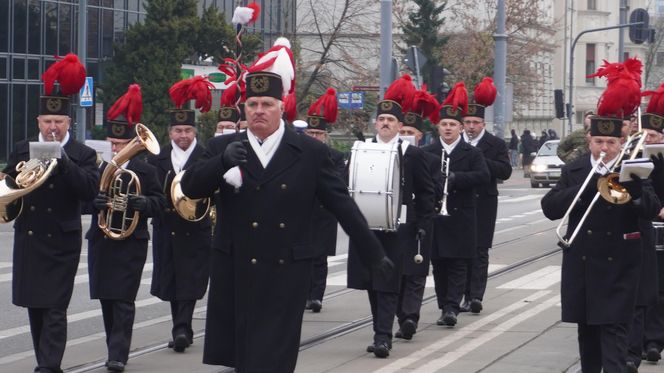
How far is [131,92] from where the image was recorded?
1087 cm

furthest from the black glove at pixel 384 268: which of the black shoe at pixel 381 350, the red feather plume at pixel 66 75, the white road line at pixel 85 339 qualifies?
the white road line at pixel 85 339

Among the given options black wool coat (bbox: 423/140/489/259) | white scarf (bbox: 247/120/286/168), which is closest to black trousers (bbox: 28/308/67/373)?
white scarf (bbox: 247/120/286/168)

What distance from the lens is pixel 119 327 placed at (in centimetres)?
1005

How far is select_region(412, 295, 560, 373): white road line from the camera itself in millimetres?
10305

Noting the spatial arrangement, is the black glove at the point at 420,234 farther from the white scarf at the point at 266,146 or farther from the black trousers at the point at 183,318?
the white scarf at the point at 266,146

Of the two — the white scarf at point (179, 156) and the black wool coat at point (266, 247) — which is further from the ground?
the white scarf at point (179, 156)

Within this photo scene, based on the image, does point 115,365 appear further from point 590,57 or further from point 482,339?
point 590,57

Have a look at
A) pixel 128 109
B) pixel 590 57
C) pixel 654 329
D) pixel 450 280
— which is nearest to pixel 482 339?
pixel 450 280

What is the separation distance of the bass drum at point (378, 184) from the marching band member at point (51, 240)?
2279 millimetres

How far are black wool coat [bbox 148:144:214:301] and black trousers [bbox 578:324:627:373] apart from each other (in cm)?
334

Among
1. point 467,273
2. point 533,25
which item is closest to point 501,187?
point 533,25

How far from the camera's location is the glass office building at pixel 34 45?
4166 cm

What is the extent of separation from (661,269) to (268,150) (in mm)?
4684

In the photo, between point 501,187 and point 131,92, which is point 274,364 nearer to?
point 131,92
